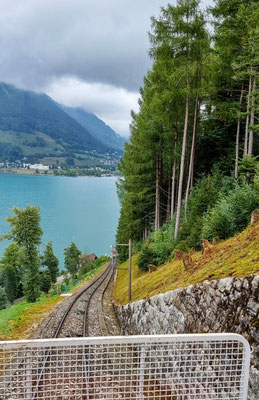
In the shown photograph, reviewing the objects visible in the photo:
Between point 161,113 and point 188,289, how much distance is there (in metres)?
10.7

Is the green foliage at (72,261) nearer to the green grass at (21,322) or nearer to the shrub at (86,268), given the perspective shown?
the shrub at (86,268)

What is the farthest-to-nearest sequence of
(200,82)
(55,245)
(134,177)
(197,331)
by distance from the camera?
(55,245) → (134,177) → (200,82) → (197,331)

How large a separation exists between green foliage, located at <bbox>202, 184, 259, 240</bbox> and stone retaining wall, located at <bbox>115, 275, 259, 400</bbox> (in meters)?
Answer: 3.56

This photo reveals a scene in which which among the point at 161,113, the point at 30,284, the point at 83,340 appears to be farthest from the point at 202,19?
the point at 30,284

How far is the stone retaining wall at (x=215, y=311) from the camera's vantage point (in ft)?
12.5

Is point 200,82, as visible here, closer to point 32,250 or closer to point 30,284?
point 32,250

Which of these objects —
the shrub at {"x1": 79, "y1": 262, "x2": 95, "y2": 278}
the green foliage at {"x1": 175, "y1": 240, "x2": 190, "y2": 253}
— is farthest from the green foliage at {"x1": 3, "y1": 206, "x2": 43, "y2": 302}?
the shrub at {"x1": 79, "y1": 262, "x2": 95, "y2": 278}

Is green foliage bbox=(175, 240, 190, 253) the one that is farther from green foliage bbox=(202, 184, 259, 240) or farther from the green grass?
the green grass

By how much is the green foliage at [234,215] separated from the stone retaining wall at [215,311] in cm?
356

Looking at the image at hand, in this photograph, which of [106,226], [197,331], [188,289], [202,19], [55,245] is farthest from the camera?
[106,226]

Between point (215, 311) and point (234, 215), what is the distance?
4.84 m

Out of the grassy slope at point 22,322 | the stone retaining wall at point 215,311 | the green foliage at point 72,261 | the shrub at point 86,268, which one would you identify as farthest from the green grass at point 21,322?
the green foliage at point 72,261

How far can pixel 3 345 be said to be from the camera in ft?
7.72

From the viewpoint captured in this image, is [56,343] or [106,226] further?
[106,226]
